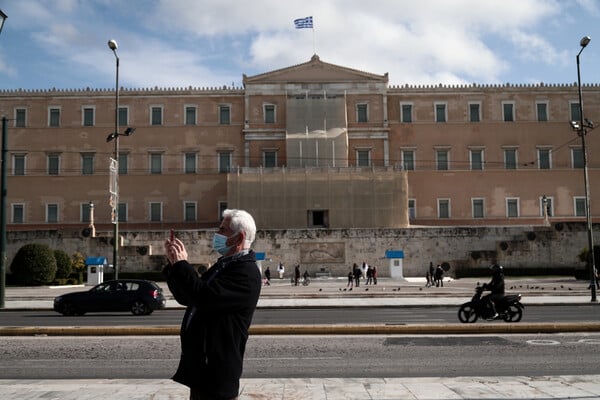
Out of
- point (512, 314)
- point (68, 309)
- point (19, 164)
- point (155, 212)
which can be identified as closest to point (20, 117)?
point (19, 164)

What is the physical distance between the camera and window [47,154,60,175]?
57344 mm

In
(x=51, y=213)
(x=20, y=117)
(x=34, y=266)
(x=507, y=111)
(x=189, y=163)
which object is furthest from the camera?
(x=507, y=111)

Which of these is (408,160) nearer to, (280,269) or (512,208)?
(512,208)

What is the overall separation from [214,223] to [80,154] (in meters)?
13.3

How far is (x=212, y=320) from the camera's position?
15.0 ft

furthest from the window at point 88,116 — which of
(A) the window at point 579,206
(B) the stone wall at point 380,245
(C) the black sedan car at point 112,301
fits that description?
(A) the window at point 579,206

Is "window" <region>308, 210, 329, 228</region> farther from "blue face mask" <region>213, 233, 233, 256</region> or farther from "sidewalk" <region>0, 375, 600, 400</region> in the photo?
"blue face mask" <region>213, 233, 233, 256</region>

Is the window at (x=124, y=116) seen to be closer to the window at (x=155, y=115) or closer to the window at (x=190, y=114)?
the window at (x=155, y=115)

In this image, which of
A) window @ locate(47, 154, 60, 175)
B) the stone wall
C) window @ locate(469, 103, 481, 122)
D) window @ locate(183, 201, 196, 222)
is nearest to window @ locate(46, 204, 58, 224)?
window @ locate(47, 154, 60, 175)

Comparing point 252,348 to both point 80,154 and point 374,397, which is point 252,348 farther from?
point 80,154

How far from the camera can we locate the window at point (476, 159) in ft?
190

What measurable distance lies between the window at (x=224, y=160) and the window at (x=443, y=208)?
18758 millimetres

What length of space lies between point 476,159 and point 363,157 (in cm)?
995

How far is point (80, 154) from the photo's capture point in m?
57.7
